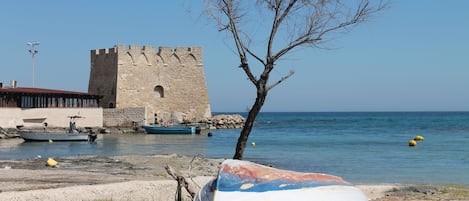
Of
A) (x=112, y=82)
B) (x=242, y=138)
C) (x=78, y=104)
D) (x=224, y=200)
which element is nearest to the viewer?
(x=224, y=200)

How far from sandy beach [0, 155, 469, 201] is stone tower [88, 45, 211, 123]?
1121 inches

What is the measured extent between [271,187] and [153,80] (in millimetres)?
42040

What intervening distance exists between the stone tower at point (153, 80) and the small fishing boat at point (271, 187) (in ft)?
131

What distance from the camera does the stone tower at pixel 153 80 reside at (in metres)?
45.8

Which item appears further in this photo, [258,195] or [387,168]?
[387,168]

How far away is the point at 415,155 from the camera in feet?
79.9

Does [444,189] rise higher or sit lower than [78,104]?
lower

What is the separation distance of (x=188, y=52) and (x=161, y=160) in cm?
3077

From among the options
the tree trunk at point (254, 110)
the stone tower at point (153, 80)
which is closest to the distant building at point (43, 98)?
the stone tower at point (153, 80)

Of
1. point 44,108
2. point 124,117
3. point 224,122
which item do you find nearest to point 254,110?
point 44,108

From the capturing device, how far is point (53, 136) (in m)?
31.8

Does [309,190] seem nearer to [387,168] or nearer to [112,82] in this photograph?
[387,168]

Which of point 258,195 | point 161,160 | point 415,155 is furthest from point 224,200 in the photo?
point 415,155

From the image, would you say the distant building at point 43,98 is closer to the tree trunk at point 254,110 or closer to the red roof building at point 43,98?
the red roof building at point 43,98
